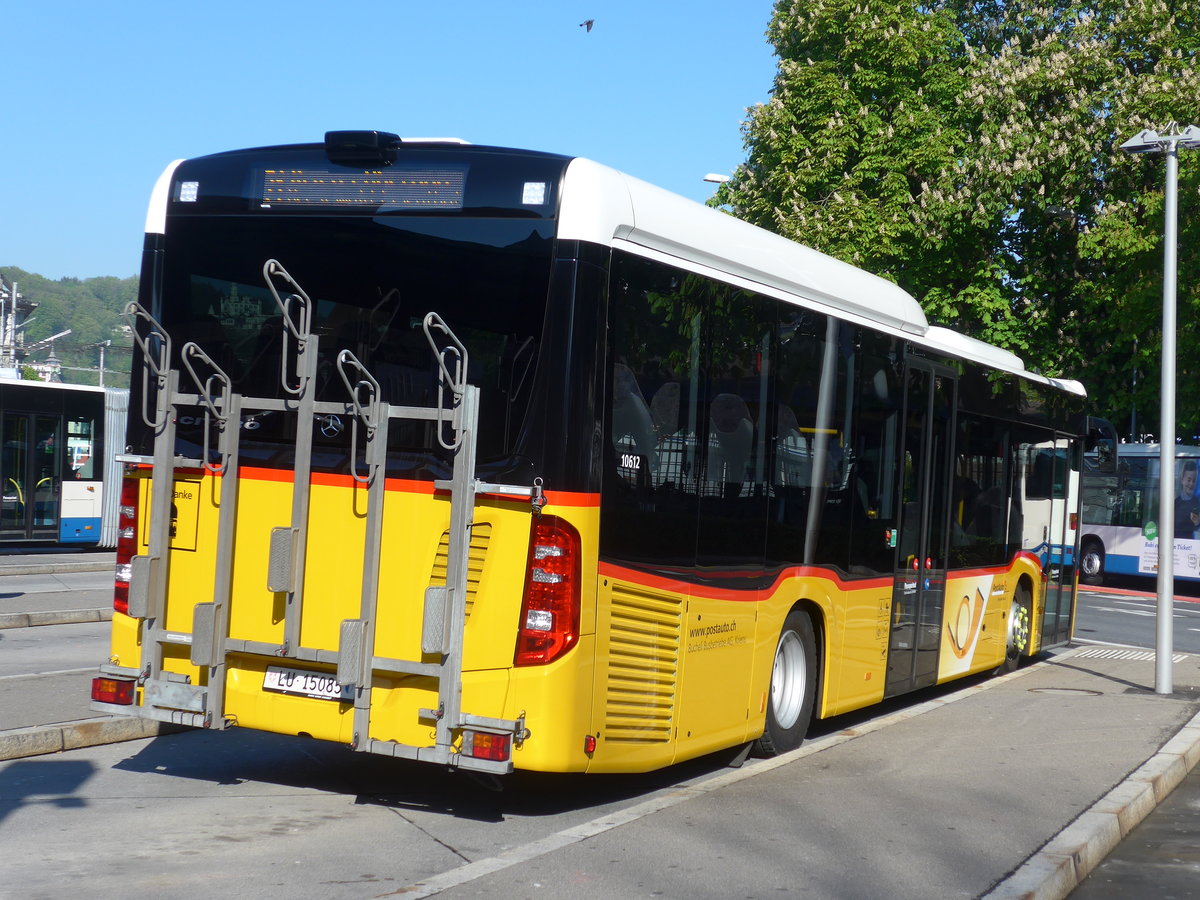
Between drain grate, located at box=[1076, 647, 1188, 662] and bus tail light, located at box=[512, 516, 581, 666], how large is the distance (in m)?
11.1

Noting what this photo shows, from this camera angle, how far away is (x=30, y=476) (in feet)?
80.5

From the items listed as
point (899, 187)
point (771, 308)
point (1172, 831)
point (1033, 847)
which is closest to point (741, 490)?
point (771, 308)

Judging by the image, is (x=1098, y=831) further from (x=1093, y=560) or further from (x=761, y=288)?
(x=1093, y=560)

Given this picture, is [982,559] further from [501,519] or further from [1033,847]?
[501,519]

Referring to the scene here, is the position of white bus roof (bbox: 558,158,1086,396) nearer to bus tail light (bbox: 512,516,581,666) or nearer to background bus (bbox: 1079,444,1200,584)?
bus tail light (bbox: 512,516,581,666)

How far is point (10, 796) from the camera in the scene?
704 cm

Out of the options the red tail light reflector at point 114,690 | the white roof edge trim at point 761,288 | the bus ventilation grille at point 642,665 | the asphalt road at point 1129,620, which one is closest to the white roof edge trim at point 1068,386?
the asphalt road at point 1129,620

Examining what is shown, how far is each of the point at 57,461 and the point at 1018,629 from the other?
17.6m

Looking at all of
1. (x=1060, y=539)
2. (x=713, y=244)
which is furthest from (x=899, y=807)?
(x=1060, y=539)

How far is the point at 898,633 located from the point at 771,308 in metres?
3.58

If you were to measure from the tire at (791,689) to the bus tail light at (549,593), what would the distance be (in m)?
2.65

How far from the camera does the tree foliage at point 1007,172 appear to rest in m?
28.6

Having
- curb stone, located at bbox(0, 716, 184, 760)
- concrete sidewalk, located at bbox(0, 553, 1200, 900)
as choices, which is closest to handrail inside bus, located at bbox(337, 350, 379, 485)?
concrete sidewalk, located at bbox(0, 553, 1200, 900)

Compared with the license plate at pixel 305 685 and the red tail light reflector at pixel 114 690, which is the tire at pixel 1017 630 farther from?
the red tail light reflector at pixel 114 690
